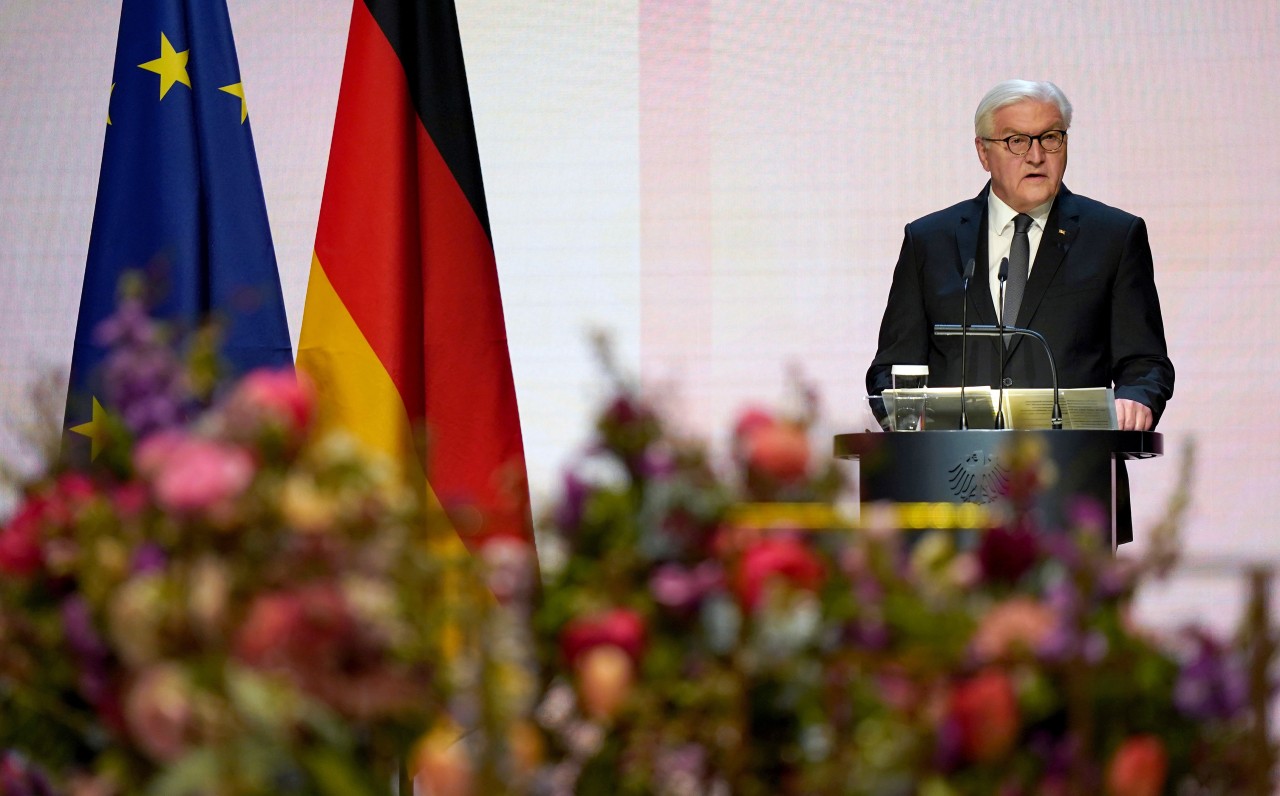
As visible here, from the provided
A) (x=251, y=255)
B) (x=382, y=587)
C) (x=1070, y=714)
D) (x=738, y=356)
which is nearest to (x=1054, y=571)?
(x=1070, y=714)

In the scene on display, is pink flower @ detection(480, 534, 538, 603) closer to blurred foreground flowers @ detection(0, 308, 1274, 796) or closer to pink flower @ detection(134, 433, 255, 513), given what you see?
blurred foreground flowers @ detection(0, 308, 1274, 796)

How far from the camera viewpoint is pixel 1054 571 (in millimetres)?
776

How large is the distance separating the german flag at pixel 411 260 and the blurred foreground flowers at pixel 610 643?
2.07 m

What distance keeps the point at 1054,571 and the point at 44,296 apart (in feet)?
15.6

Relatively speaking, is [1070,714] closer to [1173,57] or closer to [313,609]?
[313,609]

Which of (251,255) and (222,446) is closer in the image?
(222,446)

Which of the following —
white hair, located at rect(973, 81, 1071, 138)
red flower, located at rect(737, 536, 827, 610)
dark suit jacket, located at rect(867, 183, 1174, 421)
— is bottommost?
red flower, located at rect(737, 536, 827, 610)

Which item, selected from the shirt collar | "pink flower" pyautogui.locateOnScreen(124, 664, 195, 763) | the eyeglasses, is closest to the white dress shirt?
the shirt collar

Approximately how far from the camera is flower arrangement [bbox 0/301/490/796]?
26.0 inches

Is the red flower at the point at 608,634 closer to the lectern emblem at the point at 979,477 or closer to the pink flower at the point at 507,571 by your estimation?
the pink flower at the point at 507,571

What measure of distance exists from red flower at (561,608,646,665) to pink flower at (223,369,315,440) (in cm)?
17

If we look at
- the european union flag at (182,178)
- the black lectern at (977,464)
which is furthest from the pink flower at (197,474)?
the european union flag at (182,178)

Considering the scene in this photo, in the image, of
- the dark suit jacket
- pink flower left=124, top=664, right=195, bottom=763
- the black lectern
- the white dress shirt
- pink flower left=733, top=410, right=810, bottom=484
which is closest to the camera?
pink flower left=124, top=664, right=195, bottom=763

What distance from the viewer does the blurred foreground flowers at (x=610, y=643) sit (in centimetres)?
68
